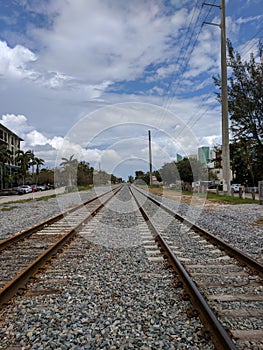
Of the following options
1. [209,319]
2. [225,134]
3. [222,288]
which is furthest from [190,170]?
[209,319]

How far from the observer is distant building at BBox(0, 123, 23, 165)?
7181 centimetres

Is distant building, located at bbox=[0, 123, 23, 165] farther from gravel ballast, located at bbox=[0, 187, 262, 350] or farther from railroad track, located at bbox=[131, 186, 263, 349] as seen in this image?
gravel ballast, located at bbox=[0, 187, 262, 350]

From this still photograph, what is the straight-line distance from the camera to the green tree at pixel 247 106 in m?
27.3

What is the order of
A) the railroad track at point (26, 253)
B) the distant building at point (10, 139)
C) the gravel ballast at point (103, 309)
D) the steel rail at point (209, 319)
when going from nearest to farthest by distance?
the steel rail at point (209, 319) → the gravel ballast at point (103, 309) → the railroad track at point (26, 253) → the distant building at point (10, 139)

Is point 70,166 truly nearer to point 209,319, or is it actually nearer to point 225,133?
point 225,133

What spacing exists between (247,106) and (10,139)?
212 ft

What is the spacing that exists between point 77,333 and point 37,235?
21.2 ft

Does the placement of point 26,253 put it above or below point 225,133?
below

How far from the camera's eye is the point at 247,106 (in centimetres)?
2730

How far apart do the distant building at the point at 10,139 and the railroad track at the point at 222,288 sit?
65.1 m

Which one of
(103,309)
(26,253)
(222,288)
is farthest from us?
(26,253)

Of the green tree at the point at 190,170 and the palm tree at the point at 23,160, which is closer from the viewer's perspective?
the green tree at the point at 190,170

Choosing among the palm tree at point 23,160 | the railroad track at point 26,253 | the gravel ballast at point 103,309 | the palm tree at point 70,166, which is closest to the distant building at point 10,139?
the palm tree at point 23,160

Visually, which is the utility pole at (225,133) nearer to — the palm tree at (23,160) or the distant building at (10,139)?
the distant building at (10,139)
